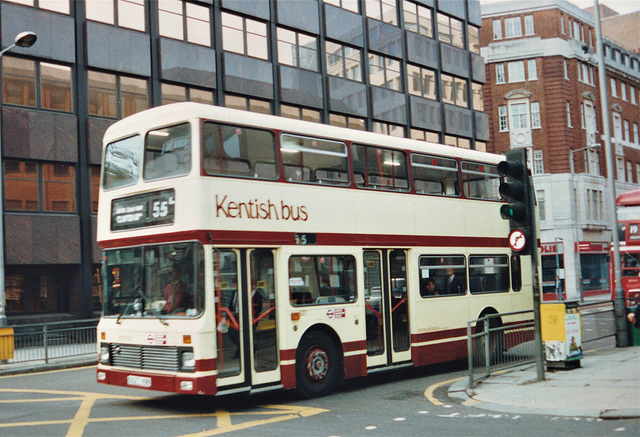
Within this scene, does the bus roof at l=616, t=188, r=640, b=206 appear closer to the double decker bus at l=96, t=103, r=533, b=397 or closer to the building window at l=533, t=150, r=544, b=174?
the building window at l=533, t=150, r=544, b=174

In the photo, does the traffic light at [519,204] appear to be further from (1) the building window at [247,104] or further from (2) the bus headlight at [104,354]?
(1) the building window at [247,104]

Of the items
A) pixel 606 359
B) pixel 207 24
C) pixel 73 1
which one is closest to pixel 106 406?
pixel 606 359

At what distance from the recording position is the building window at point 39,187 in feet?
74.2

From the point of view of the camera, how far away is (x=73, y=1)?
24078 millimetres

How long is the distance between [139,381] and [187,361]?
93 cm

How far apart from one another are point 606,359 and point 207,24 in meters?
19.3

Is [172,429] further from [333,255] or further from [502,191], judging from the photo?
[502,191]

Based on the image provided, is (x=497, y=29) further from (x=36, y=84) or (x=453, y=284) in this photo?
(x=453, y=284)

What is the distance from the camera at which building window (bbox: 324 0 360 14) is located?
1271 inches

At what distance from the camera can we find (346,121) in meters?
A: 32.3

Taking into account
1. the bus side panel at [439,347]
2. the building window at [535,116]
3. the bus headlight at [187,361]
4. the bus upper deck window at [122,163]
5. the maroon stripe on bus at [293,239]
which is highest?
the building window at [535,116]

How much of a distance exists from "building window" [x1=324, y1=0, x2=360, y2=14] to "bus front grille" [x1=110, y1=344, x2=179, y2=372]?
24.2 m

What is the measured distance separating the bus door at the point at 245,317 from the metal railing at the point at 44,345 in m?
8.00

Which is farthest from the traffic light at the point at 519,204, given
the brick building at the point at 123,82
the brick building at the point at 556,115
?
the brick building at the point at 556,115
